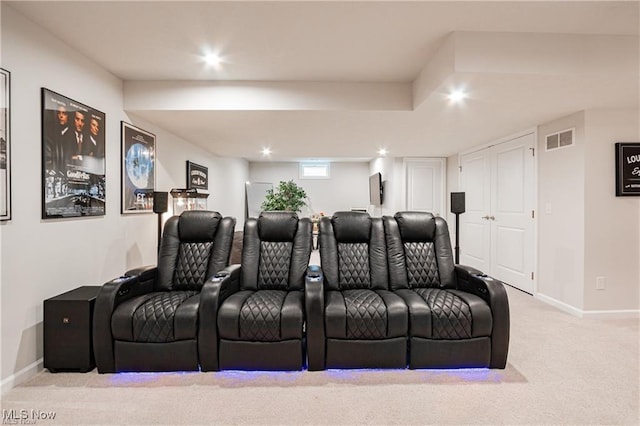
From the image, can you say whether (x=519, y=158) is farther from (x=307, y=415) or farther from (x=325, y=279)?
(x=307, y=415)

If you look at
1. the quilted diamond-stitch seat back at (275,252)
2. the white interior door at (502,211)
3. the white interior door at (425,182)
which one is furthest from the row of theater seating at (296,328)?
the white interior door at (425,182)

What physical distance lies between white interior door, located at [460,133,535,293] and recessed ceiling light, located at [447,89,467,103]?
1826 mm

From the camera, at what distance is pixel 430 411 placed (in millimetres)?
1860

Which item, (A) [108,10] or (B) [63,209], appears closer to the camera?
(A) [108,10]

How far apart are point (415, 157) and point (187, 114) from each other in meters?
4.70

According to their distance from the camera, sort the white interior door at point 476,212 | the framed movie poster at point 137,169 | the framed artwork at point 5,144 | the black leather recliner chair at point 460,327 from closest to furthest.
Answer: the framed artwork at point 5,144 < the black leather recliner chair at point 460,327 < the framed movie poster at point 137,169 < the white interior door at point 476,212

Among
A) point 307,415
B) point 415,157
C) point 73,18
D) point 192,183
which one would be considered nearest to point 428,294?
point 307,415

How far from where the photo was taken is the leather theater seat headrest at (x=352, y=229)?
9.38 feet

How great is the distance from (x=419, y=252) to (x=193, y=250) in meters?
2.07

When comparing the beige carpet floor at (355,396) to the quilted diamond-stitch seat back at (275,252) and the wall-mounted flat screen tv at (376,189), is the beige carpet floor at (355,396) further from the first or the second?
the wall-mounted flat screen tv at (376,189)

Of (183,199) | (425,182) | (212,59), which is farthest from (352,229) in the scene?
(425,182)

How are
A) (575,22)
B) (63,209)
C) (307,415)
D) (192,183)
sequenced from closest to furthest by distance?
(307,415)
(575,22)
(63,209)
(192,183)

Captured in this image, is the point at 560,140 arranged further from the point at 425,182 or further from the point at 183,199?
the point at 183,199

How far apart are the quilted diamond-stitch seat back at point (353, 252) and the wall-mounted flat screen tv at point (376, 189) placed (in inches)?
174
